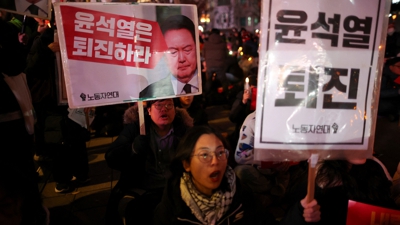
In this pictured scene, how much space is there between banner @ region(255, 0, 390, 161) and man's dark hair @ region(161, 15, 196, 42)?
1.08 meters

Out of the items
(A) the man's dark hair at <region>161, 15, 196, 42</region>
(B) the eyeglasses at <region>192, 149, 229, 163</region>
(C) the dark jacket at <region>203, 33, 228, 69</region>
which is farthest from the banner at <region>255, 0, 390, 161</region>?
(C) the dark jacket at <region>203, 33, 228, 69</region>

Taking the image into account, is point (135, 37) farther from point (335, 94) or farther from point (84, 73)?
point (335, 94)

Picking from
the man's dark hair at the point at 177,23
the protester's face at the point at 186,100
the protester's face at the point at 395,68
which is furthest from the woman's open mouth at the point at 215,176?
the protester's face at the point at 395,68

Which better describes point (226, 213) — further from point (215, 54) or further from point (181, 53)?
point (215, 54)

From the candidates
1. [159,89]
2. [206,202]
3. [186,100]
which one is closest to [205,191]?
[206,202]

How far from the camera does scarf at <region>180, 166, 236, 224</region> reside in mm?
1953

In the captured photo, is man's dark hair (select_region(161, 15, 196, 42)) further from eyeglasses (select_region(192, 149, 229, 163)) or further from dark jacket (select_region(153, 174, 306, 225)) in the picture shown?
dark jacket (select_region(153, 174, 306, 225))

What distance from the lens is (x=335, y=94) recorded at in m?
1.74

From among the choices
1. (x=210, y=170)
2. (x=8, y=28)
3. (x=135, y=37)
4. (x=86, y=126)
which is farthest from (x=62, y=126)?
(x=210, y=170)

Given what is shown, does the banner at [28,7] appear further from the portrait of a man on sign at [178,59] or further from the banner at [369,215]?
the banner at [369,215]

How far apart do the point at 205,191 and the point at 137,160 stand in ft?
2.91

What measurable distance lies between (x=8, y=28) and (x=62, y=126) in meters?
1.41

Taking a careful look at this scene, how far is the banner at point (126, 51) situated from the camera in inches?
93.6

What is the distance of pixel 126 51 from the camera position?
8.23 feet
